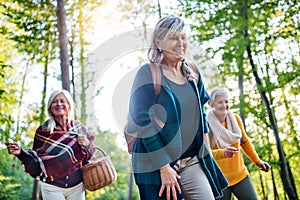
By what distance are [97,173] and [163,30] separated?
6.87ft

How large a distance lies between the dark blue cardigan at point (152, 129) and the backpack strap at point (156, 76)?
0.02 meters

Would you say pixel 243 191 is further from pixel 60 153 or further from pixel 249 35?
pixel 249 35

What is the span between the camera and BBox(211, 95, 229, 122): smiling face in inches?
184

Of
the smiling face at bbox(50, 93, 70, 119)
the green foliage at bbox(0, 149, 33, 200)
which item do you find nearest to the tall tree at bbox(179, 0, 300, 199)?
the smiling face at bbox(50, 93, 70, 119)

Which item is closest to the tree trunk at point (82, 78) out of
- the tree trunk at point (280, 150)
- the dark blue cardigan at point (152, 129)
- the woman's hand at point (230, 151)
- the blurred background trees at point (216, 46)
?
the blurred background trees at point (216, 46)

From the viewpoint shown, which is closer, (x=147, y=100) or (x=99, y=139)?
(x=147, y=100)

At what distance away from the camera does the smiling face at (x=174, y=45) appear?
251 cm

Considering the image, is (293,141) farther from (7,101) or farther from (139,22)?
(7,101)

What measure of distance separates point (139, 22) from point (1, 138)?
255 inches

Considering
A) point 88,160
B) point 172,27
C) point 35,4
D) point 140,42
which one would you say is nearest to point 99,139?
point 140,42

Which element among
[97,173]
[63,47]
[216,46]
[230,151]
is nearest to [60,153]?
[97,173]

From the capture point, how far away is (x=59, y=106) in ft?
14.4

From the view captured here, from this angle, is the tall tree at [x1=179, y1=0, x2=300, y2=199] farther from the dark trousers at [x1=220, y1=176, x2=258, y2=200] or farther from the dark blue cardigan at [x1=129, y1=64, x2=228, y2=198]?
the dark blue cardigan at [x1=129, y1=64, x2=228, y2=198]

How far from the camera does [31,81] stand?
1616cm
